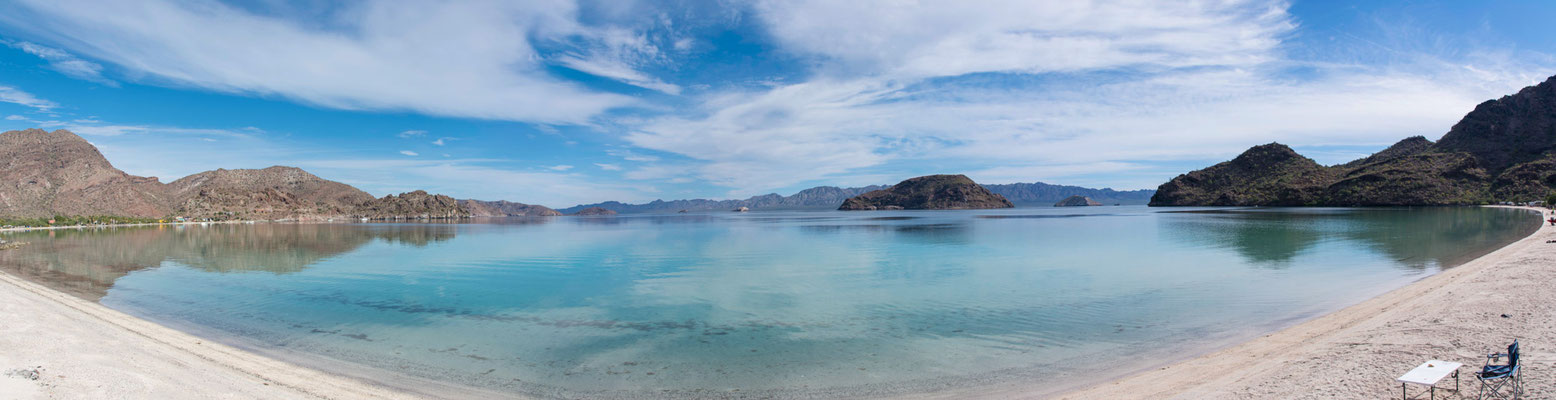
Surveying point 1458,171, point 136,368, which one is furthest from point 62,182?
point 1458,171

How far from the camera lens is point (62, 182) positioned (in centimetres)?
12900

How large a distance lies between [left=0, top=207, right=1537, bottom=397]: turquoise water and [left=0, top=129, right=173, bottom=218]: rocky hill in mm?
132192

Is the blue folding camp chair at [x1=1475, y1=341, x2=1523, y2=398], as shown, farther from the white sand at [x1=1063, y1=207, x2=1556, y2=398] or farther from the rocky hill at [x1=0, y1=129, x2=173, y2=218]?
the rocky hill at [x1=0, y1=129, x2=173, y2=218]

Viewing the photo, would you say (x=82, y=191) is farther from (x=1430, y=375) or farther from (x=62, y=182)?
(x=1430, y=375)

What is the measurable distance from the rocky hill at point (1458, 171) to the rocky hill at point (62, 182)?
263432 millimetres

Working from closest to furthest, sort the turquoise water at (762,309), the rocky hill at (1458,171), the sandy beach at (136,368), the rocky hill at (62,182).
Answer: the sandy beach at (136,368) → the turquoise water at (762,309) → the rocky hill at (1458,171) → the rocky hill at (62,182)

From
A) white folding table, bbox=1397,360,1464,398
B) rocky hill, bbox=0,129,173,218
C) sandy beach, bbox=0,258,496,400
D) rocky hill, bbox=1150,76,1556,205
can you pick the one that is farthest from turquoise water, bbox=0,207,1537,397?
rocky hill, bbox=0,129,173,218

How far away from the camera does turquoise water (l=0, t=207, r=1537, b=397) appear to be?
10.9m

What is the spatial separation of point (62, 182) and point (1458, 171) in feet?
979

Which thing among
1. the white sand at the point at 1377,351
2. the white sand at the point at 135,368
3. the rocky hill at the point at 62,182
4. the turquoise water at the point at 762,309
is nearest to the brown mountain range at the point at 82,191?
the rocky hill at the point at 62,182

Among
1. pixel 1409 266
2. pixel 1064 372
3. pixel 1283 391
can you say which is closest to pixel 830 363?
pixel 1064 372

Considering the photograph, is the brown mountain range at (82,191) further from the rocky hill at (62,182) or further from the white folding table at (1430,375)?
the white folding table at (1430,375)

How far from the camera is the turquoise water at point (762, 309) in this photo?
10.9 m

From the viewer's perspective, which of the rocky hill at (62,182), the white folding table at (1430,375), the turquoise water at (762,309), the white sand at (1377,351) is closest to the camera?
the white folding table at (1430,375)
